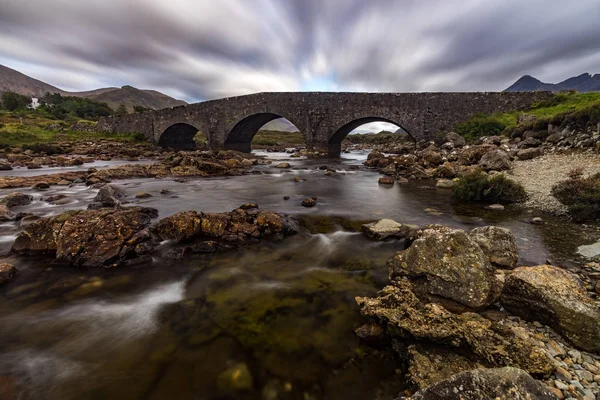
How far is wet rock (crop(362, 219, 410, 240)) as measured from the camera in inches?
255

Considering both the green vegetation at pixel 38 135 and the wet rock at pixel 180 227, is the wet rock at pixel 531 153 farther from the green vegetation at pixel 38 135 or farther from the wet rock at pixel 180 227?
the green vegetation at pixel 38 135

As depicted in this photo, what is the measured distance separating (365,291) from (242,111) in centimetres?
3110

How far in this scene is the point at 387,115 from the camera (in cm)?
2625

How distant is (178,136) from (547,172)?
4409 cm

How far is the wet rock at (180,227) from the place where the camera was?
6.25 m

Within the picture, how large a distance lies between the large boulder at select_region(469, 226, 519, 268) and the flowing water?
611mm

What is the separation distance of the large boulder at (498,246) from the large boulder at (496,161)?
367 inches

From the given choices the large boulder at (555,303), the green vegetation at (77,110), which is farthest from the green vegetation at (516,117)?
the green vegetation at (77,110)

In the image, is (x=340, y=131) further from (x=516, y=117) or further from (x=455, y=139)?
(x=516, y=117)

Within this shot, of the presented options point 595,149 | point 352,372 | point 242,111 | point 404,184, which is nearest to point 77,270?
point 352,372

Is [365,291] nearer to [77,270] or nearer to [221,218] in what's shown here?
[221,218]


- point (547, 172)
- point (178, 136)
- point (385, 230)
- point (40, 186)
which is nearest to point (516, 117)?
point (547, 172)

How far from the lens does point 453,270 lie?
3684 mm

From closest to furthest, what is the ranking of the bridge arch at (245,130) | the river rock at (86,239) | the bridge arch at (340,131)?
1. the river rock at (86,239)
2. the bridge arch at (340,131)
3. the bridge arch at (245,130)
